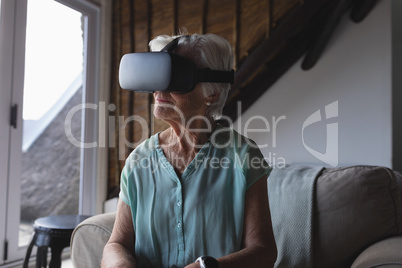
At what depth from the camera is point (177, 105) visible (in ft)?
4.00

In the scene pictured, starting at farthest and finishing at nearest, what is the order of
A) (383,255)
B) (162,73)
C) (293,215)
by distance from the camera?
1. (293,215)
2. (383,255)
3. (162,73)

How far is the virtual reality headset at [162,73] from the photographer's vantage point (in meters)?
1.13

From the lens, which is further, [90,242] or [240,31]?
[240,31]

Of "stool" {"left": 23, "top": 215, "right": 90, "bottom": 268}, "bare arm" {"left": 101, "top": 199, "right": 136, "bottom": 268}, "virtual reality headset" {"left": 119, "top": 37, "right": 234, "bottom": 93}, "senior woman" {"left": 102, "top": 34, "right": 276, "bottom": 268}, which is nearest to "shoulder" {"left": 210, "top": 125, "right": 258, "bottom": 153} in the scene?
"senior woman" {"left": 102, "top": 34, "right": 276, "bottom": 268}

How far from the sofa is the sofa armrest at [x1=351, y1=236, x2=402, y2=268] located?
0.13 feet

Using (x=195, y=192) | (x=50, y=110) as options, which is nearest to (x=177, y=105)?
(x=195, y=192)

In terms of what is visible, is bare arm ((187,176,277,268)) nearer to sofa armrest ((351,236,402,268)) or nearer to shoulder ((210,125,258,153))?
shoulder ((210,125,258,153))

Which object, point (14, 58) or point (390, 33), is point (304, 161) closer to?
point (390, 33)

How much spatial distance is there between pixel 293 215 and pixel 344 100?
4.97ft

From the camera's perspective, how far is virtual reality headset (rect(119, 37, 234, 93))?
3.72ft

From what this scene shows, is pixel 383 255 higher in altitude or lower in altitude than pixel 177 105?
lower

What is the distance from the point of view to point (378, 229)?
59.9 inches
